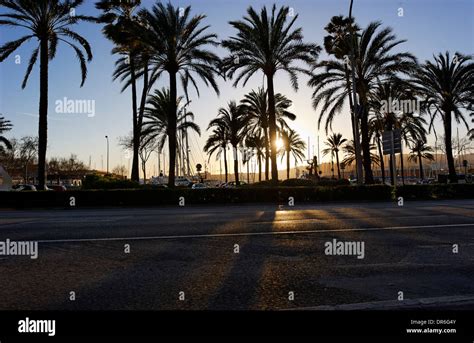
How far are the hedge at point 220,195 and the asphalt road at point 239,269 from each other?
11.6 meters

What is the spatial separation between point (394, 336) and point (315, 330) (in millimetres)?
732

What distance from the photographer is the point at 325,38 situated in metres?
36.2

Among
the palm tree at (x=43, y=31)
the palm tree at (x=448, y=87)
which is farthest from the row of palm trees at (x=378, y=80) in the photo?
the palm tree at (x=43, y=31)

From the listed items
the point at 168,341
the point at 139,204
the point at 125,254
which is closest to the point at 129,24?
the point at 139,204

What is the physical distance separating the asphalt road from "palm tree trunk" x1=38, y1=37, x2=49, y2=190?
15.0m

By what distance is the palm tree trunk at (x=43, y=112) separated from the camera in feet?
81.7

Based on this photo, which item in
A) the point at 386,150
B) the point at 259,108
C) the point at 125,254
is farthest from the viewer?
the point at 259,108

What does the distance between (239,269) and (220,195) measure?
17.3m

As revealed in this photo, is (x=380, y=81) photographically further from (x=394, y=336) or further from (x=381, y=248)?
(x=394, y=336)

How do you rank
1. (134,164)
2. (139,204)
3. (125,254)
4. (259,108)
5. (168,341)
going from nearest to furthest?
(168,341)
(125,254)
(139,204)
(134,164)
(259,108)
